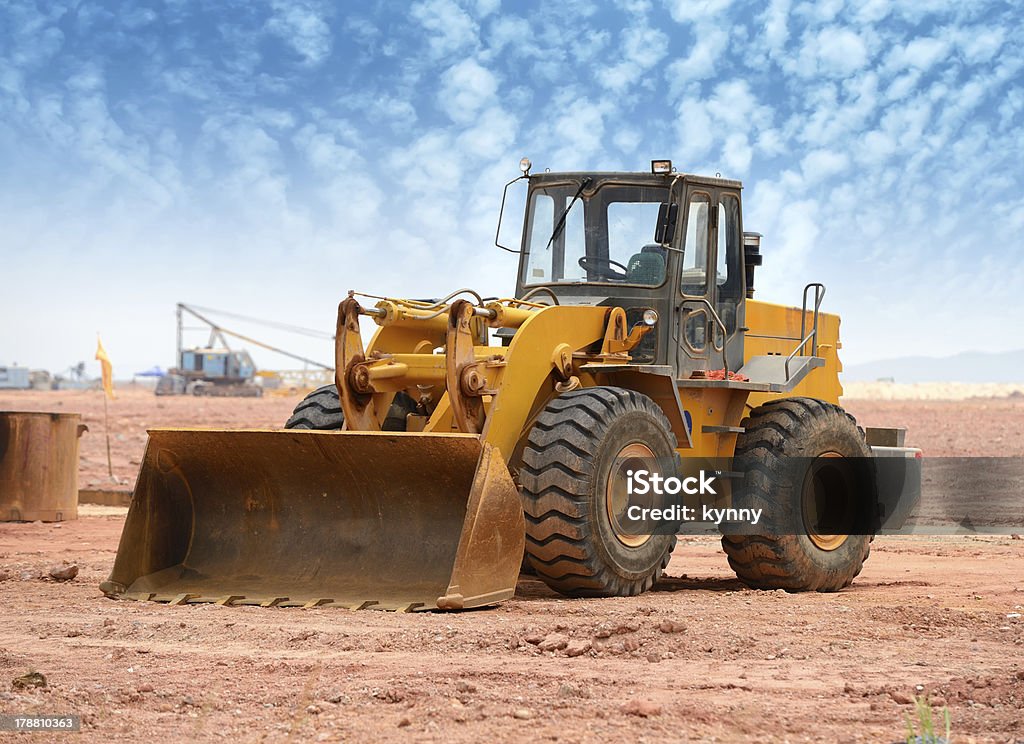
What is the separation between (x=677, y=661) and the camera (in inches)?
283

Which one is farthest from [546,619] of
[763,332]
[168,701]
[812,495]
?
[763,332]

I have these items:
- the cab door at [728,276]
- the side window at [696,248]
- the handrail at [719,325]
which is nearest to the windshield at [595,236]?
the side window at [696,248]

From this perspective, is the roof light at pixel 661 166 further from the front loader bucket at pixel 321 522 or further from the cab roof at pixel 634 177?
the front loader bucket at pixel 321 522

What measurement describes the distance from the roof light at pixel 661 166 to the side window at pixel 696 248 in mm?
311

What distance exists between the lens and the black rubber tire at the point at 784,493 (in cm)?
1069

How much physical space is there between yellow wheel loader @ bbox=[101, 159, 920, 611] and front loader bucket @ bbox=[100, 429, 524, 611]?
0.05 feet

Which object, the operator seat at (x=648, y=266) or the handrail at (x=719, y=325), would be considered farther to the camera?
the handrail at (x=719, y=325)

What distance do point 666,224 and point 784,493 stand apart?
224cm

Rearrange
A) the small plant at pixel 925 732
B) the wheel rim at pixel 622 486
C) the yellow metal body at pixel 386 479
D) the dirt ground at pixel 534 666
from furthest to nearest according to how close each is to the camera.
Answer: the wheel rim at pixel 622 486, the yellow metal body at pixel 386 479, the dirt ground at pixel 534 666, the small plant at pixel 925 732

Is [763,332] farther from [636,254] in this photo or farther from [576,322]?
[576,322]

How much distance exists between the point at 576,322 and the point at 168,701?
4.62 m

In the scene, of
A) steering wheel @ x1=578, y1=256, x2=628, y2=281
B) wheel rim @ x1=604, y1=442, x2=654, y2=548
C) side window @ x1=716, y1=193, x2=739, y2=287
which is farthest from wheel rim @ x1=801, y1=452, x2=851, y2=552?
steering wheel @ x1=578, y1=256, x2=628, y2=281

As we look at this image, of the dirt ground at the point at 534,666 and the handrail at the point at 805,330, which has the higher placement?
the handrail at the point at 805,330

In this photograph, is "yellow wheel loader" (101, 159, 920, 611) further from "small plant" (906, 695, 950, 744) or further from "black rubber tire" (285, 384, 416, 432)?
"small plant" (906, 695, 950, 744)
